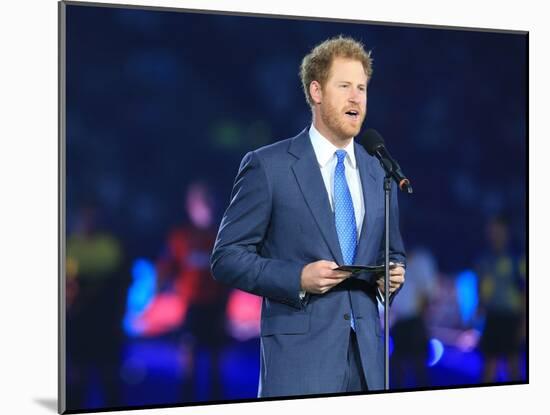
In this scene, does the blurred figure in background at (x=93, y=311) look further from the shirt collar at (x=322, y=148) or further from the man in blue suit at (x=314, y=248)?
the shirt collar at (x=322, y=148)

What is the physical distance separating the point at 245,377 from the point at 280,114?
1439mm

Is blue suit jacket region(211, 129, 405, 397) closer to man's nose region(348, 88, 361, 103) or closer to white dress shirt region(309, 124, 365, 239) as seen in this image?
white dress shirt region(309, 124, 365, 239)

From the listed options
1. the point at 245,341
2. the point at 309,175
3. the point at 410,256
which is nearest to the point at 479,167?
the point at 410,256

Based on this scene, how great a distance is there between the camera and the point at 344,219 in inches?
255

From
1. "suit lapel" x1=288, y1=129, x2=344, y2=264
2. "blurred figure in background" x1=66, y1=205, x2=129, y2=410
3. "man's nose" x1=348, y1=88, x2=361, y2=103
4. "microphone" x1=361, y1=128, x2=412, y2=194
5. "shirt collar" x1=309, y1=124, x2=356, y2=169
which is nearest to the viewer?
"microphone" x1=361, y1=128, x2=412, y2=194

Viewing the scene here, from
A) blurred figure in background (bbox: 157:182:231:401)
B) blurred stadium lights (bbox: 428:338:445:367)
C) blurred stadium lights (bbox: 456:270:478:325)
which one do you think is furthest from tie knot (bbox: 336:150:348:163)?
blurred stadium lights (bbox: 428:338:445:367)

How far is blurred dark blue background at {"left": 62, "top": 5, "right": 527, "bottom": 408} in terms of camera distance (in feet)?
20.4

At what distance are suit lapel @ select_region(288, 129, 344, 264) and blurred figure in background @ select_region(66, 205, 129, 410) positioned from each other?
1025 mm

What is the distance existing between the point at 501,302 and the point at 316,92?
69.2 inches

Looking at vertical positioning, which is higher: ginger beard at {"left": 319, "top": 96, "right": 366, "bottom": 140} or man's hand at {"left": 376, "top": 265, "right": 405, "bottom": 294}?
ginger beard at {"left": 319, "top": 96, "right": 366, "bottom": 140}

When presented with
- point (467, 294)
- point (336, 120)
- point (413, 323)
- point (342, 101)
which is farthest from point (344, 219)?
point (467, 294)

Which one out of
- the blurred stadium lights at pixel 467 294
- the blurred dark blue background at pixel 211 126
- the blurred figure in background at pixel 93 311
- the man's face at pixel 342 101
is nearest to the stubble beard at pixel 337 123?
the man's face at pixel 342 101

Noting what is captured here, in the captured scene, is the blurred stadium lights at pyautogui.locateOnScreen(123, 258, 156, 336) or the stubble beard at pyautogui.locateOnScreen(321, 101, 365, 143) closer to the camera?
the blurred stadium lights at pyautogui.locateOnScreen(123, 258, 156, 336)

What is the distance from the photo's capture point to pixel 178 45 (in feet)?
21.1
